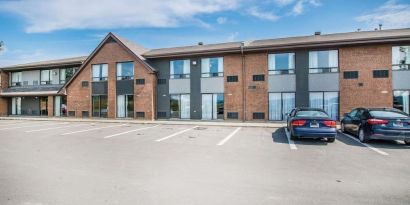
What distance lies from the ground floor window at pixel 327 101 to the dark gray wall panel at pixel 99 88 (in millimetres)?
18138

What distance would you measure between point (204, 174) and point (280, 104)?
15.0 metres

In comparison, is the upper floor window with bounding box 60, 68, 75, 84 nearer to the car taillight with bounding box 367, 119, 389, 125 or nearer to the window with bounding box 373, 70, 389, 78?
the car taillight with bounding box 367, 119, 389, 125

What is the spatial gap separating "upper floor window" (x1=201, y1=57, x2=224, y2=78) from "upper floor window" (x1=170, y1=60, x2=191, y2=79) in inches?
54.8

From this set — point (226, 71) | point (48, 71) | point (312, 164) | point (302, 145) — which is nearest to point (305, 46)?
point (226, 71)

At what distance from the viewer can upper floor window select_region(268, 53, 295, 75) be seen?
773 inches

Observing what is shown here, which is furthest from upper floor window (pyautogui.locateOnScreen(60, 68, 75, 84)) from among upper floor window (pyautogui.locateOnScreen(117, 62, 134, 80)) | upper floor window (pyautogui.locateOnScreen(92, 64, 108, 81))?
upper floor window (pyautogui.locateOnScreen(117, 62, 134, 80))

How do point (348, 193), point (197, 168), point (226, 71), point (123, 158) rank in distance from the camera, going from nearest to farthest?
point (348, 193)
point (197, 168)
point (123, 158)
point (226, 71)

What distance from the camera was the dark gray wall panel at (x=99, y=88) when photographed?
961 inches

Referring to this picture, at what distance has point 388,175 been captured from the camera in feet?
19.5

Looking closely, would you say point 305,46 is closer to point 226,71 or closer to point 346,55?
point 346,55

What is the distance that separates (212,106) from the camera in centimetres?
2145

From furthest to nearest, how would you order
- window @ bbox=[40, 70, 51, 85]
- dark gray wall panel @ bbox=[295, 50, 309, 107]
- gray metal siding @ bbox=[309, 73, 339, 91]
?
window @ bbox=[40, 70, 51, 85] → dark gray wall panel @ bbox=[295, 50, 309, 107] → gray metal siding @ bbox=[309, 73, 339, 91]

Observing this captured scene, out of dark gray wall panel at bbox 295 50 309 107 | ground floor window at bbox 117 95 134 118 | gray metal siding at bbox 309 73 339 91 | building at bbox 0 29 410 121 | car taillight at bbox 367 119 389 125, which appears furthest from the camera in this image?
ground floor window at bbox 117 95 134 118

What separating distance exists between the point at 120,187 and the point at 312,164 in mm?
4961
